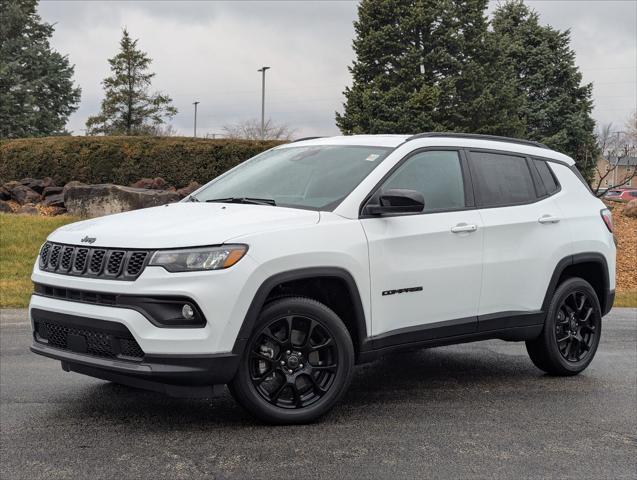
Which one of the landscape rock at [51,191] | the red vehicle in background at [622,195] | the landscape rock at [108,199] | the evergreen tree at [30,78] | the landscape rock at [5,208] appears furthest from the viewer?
the evergreen tree at [30,78]

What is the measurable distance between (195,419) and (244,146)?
1645cm

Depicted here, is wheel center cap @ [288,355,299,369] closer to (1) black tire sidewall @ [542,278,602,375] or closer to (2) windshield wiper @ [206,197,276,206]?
(2) windshield wiper @ [206,197,276,206]

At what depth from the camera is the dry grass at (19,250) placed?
1211cm

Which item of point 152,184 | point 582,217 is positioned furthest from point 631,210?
point 582,217

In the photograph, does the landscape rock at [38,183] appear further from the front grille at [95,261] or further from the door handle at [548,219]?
the door handle at [548,219]

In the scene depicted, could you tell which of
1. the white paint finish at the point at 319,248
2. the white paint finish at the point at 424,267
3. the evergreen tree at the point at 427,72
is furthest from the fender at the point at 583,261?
the evergreen tree at the point at 427,72

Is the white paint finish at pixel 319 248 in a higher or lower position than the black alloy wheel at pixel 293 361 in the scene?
higher

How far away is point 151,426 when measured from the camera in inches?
205

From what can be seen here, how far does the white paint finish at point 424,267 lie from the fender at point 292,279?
0.41 ft

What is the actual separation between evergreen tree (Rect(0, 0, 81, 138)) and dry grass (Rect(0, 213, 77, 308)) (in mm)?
26155

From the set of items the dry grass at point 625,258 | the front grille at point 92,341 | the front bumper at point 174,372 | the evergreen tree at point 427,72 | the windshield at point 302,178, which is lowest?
the dry grass at point 625,258

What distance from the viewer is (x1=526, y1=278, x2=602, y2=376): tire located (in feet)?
22.1

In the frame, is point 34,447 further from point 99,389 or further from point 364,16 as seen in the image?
point 364,16

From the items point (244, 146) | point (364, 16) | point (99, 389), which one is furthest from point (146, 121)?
point (99, 389)
